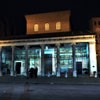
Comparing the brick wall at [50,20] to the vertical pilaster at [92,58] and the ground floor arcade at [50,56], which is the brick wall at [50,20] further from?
the vertical pilaster at [92,58]

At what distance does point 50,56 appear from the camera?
5444 centimetres

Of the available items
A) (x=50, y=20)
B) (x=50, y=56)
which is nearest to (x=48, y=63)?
(x=50, y=56)

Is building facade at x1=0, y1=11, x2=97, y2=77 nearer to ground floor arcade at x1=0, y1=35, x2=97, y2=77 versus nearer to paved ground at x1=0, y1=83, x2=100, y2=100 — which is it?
ground floor arcade at x1=0, y1=35, x2=97, y2=77

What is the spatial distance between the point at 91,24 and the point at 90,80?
192 feet

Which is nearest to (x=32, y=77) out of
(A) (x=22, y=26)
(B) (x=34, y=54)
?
(B) (x=34, y=54)

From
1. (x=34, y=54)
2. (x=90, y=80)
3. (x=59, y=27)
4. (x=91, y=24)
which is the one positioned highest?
(x=91, y=24)

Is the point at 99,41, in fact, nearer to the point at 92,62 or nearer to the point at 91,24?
the point at 91,24

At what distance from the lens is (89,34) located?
45.6 m

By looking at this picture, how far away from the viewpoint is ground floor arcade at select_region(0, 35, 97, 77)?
46.9 meters

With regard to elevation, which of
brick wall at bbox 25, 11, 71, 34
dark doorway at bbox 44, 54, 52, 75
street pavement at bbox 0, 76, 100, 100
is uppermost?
brick wall at bbox 25, 11, 71, 34

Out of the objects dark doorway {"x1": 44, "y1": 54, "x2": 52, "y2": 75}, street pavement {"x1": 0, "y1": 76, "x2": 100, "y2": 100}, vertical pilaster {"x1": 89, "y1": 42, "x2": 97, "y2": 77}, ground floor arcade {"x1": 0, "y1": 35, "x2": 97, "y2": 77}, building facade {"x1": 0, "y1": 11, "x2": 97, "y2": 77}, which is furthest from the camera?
dark doorway {"x1": 44, "y1": 54, "x2": 52, "y2": 75}

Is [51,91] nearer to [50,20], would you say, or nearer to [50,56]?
[50,56]

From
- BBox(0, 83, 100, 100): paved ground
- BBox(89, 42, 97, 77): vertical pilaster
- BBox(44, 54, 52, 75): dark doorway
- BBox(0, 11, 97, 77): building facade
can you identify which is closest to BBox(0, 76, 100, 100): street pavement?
BBox(0, 83, 100, 100): paved ground

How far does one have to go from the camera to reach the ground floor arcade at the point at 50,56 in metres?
46.9
